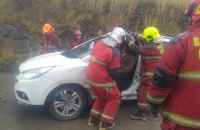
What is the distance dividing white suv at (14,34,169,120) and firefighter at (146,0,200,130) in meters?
2.45

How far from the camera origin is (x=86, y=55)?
492 centimetres

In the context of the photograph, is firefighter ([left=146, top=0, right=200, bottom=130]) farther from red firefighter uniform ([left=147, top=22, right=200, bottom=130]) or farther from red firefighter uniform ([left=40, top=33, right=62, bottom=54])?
red firefighter uniform ([left=40, top=33, right=62, bottom=54])

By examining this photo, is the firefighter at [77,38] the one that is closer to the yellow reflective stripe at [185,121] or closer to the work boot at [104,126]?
the work boot at [104,126]

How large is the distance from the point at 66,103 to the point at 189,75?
2889mm

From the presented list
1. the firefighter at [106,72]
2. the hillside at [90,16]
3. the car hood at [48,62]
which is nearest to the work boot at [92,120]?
the firefighter at [106,72]

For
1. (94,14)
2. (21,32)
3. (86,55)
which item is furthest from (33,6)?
(86,55)

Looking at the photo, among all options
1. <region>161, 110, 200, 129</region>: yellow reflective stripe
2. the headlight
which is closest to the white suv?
the headlight

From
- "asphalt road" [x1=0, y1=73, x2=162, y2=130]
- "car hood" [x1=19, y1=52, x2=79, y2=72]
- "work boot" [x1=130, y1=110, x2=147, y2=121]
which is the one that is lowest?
"asphalt road" [x1=0, y1=73, x2=162, y2=130]

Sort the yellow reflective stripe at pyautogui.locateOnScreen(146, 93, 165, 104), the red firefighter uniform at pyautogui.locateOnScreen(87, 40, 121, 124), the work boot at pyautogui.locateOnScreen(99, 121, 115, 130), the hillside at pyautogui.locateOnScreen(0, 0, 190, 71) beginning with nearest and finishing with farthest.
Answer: the yellow reflective stripe at pyautogui.locateOnScreen(146, 93, 165, 104) < the red firefighter uniform at pyautogui.locateOnScreen(87, 40, 121, 124) < the work boot at pyautogui.locateOnScreen(99, 121, 115, 130) < the hillside at pyautogui.locateOnScreen(0, 0, 190, 71)

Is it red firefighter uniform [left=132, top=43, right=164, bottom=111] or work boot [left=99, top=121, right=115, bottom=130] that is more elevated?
red firefighter uniform [left=132, top=43, right=164, bottom=111]

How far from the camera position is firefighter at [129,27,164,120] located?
185 inches

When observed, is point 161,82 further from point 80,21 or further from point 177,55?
point 80,21

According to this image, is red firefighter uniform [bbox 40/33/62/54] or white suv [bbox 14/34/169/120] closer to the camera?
white suv [bbox 14/34/169/120]

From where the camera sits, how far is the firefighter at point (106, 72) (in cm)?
416
